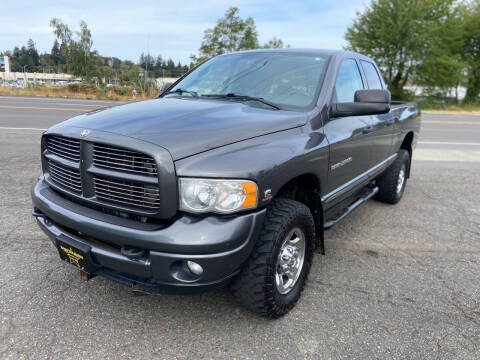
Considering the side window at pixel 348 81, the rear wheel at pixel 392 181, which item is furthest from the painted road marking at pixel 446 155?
the side window at pixel 348 81

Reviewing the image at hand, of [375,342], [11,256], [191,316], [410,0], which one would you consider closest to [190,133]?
[191,316]

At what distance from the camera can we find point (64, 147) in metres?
2.47

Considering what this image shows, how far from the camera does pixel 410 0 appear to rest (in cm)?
2927

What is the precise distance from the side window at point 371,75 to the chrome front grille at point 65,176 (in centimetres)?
315

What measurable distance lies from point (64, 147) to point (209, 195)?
1.10 meters

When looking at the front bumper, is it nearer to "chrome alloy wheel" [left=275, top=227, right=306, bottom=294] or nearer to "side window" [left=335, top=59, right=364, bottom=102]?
"chrome alloy wheel" [left=275, top=227, right=306, bottom=294]

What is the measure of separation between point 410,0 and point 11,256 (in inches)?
1312

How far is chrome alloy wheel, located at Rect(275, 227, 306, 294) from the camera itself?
2.53 metres

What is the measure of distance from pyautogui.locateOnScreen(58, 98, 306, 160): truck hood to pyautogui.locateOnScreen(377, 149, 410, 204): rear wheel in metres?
2.61

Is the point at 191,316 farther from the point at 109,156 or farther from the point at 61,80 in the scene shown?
the point at 61,80

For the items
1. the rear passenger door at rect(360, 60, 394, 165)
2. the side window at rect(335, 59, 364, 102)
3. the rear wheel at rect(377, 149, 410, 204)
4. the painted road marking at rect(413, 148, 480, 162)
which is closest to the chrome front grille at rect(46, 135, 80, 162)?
the side window at rect(335, 59, 364, 102)

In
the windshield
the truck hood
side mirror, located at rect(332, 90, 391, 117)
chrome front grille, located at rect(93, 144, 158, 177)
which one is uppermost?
the windshield

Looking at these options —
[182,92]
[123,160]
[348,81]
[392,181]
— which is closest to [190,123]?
[123,160]

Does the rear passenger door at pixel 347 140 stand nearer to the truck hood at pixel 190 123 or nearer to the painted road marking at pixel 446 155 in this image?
the truck hood at pixel 190 123
